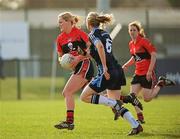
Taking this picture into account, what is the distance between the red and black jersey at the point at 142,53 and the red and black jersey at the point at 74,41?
196 centimetres

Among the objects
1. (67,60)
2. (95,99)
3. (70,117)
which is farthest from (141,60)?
(95,99)

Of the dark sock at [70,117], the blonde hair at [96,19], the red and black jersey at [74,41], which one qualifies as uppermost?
the blonde hair at [96,19]

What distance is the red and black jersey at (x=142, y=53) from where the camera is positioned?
13670mm

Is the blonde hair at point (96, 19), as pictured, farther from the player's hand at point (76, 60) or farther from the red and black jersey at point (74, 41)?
the player's hand at point (76, 60)

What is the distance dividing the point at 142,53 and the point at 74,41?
2225 millimetres

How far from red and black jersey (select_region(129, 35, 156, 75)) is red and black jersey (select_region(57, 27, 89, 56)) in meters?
1.96

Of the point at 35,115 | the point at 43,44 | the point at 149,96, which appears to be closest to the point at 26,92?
the point at 43,44

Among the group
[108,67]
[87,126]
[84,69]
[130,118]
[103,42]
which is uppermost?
[103,42]

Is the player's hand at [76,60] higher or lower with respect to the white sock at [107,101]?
higher

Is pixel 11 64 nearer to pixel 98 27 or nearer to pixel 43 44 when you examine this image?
pixel 43 44

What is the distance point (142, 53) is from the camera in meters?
13.8

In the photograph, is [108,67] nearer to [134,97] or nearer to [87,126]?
[134,97]

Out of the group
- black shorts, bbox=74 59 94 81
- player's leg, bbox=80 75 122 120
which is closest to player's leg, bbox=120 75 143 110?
black shorts, bbox=74 59 94 81

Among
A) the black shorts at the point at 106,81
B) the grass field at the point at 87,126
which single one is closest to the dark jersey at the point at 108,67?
the black shorts at the point at 106,81
